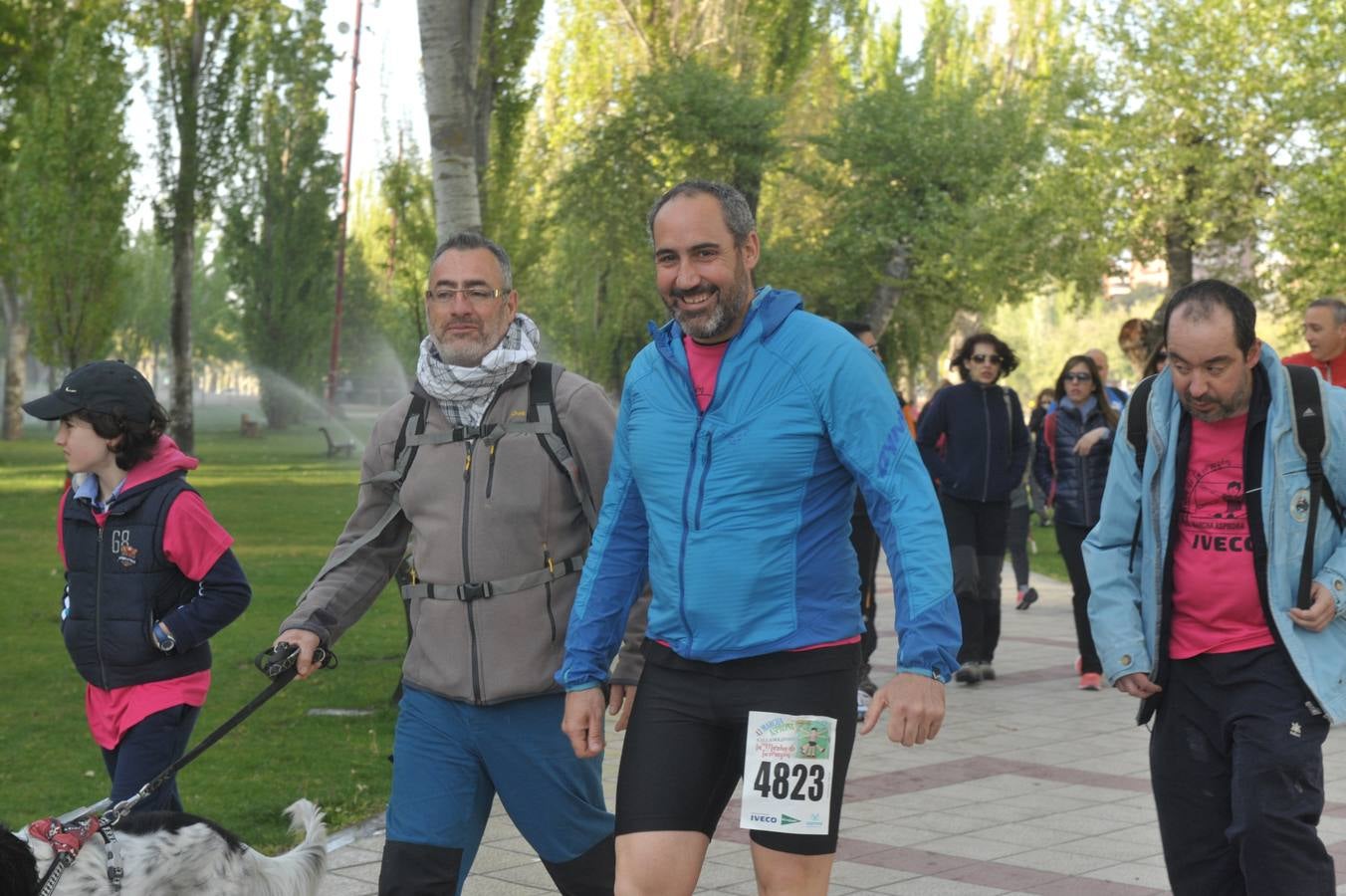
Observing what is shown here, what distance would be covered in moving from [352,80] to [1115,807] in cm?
5013

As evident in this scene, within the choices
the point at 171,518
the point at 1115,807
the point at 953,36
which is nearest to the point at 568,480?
the point at 171,518

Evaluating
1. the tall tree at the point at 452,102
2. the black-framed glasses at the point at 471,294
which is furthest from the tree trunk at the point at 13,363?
the black-framed glasses at the point at 471,294

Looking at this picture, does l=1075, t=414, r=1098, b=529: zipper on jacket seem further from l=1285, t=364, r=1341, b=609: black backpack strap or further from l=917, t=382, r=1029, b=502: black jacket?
l=1285, t=364, r=1341, b=609: black backpack strap

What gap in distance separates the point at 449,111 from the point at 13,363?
44531mm

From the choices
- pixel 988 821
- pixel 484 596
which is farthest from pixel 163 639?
pixel 988 821

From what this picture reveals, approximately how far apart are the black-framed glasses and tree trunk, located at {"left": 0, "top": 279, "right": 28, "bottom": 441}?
160 feet

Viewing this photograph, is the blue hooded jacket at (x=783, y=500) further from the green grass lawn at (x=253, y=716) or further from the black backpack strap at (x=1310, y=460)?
the green grass lawn at (x=253, y=716)

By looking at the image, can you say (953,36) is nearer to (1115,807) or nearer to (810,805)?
(1115,807)

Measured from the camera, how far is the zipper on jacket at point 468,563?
4.07 meters

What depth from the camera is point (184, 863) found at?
3.95 metres

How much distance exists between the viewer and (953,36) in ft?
192

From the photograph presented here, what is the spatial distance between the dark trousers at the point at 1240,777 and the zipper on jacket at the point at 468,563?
171cm

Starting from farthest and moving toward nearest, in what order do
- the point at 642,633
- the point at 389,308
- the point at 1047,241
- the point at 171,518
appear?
1. the point at 389,308
2. the point at 1047,241
3. the point at 171,518
4. the point at 642,633

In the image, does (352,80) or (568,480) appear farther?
(352,80)
